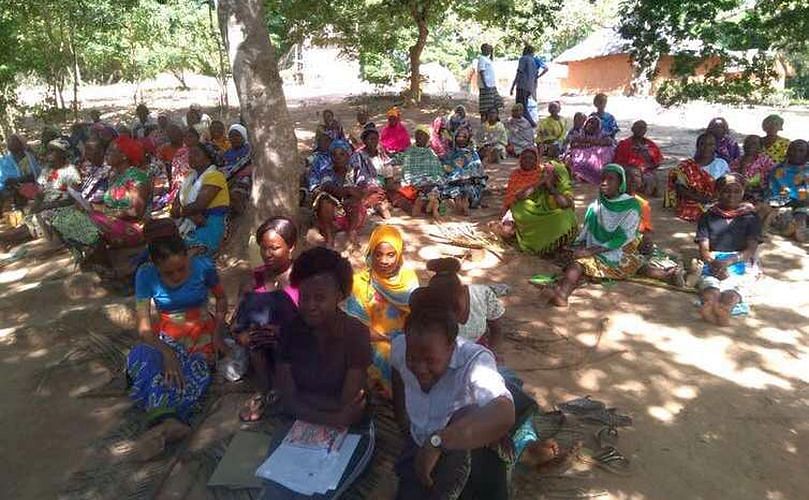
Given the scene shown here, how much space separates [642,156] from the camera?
7.70m

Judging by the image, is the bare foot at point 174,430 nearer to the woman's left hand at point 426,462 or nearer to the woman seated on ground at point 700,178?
the woman's left hand at point 426,462

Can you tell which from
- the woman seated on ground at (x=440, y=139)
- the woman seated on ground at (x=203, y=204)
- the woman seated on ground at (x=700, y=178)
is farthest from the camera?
the woman seated on ground at (x=440, y=139)

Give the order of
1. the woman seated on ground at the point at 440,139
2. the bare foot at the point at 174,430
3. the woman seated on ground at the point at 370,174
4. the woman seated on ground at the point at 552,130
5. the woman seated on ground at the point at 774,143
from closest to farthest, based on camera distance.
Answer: the bare foot at the point at 174,430 → the woman seated on ground at the point at 774,143 → the woman seated on ground at the point at 370,174 → the woman seated on ground at the point at 440,139 → the woman seated on ground at the point at 552,130

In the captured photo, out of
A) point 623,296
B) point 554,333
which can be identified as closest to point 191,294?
point 554,333

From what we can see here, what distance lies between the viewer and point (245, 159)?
660cm

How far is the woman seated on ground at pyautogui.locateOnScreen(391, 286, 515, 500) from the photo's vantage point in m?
2.03

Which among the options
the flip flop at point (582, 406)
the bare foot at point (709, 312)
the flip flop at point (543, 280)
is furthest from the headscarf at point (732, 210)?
the flip flop at point (582, 406)

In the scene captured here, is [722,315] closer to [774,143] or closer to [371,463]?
[371,463]

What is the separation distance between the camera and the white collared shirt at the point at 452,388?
2094 millimetres

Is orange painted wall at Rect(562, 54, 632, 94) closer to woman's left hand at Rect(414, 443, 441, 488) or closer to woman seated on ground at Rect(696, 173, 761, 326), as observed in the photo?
woman seated on ground at Rect(696, 173, 761, 326)

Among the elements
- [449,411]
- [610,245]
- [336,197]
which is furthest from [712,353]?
[336,197]

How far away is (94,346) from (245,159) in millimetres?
3201

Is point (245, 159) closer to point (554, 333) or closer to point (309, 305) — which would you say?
point (554, 333)

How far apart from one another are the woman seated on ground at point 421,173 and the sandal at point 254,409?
4.30m
